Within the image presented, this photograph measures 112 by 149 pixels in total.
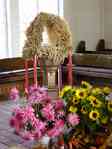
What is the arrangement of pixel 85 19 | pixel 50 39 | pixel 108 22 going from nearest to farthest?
pixel 50 39 → pixel 85 19 → pixel 108 22

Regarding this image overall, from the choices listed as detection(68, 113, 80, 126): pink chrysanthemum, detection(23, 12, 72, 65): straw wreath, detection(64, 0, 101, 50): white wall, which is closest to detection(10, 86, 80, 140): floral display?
detection(68, 113, 80, 126): pink chrysanthemum

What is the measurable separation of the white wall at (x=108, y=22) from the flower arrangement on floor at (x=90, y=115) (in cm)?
758

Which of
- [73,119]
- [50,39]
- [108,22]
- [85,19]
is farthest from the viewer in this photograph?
[108,22]

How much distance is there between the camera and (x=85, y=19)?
834 centimetres

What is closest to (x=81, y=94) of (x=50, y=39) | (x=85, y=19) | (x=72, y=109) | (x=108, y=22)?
(x=72, y=109)

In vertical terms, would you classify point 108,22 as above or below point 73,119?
Answer: above

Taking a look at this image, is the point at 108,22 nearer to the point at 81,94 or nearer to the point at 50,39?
the point at 50,39

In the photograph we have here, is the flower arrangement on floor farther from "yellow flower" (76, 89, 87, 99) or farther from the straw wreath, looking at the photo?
the straw wreath

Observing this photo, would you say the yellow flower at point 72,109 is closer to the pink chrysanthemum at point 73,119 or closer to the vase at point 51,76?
the pink chrysanthemum at point 73,119

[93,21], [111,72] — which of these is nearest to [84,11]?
[93,21]

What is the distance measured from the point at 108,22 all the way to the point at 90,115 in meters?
7.75

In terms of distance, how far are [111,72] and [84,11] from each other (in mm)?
3710

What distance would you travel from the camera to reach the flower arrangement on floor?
1159 millimetres

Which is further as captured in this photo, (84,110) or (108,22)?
(108,22)
